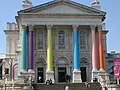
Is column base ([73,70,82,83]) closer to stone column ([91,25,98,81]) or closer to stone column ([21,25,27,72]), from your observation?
stone column ([91,25,98,81])

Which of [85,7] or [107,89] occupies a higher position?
[85,7]

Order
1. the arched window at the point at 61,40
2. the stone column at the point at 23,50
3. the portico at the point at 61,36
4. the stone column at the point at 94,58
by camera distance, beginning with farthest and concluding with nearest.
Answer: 1. the arched window at the point at 61,40
2. the portico at the point at 61,36
3. the stone column at the point at 94,58
4. the stone column at the point at 23,50

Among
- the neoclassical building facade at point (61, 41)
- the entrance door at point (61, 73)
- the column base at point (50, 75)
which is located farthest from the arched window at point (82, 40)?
the column base at point (50, 75)

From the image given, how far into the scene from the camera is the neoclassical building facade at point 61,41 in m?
55.0

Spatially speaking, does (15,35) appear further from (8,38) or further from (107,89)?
(107,89)

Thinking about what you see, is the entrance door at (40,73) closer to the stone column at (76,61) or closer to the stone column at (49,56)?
the stone column at (49,56)

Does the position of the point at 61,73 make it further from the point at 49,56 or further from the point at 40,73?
the point at 49,56

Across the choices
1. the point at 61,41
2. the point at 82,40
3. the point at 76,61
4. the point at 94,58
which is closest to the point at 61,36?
the point at 61,41

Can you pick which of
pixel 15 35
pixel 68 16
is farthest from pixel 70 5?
pixel 15 35

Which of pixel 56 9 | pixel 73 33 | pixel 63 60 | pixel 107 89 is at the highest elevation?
pixel 56 9

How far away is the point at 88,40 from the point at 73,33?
9.75 ft

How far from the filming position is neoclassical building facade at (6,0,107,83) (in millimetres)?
55000

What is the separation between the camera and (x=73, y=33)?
185 feet

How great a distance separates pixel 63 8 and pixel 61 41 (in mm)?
5493
